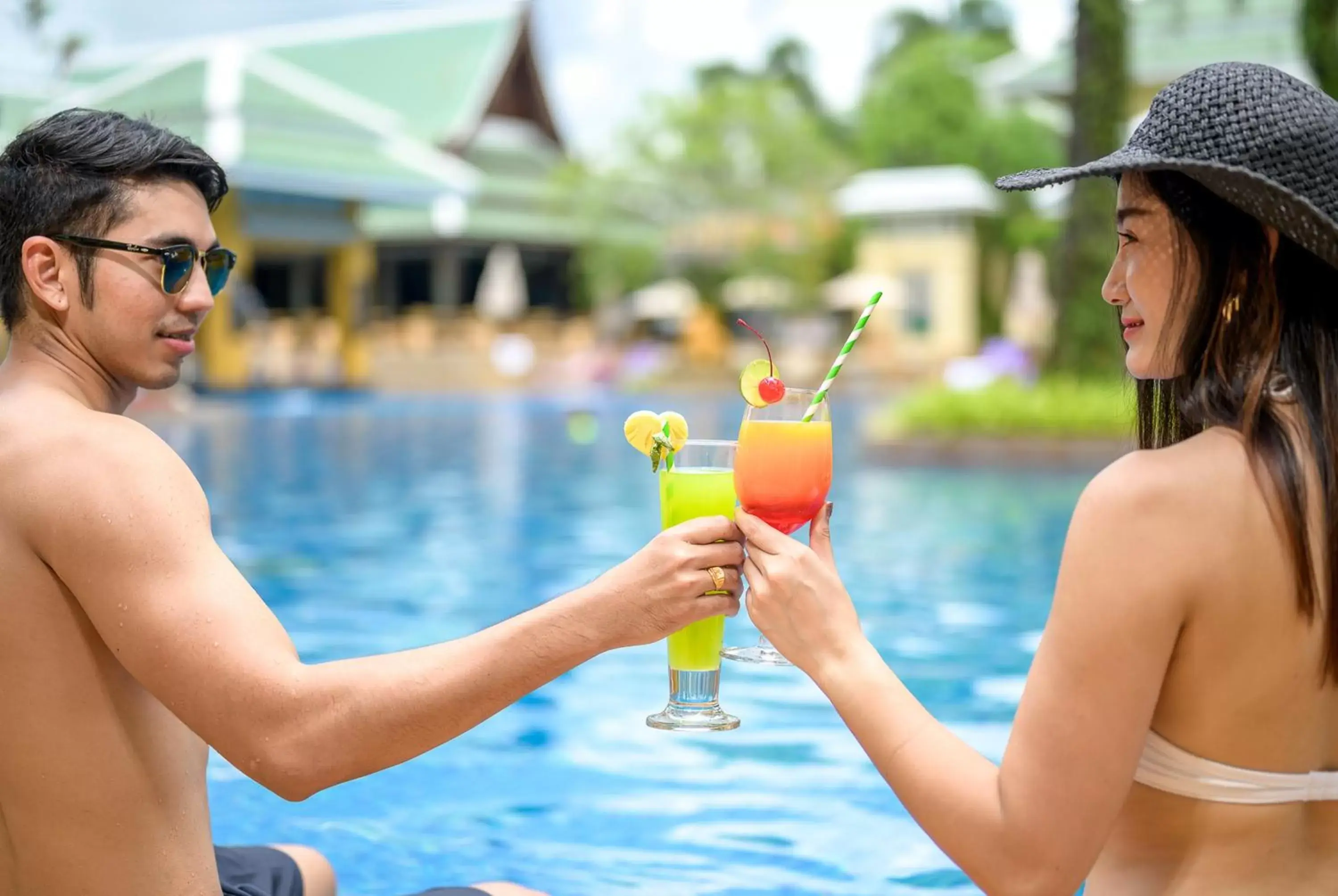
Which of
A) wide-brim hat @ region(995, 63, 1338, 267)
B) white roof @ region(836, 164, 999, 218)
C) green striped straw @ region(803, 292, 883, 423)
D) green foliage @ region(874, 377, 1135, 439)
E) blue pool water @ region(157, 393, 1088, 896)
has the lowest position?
blue pool water @ region(157, 393, 1088, 896)

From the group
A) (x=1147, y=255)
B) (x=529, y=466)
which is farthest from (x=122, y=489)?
(x=529, y=466)

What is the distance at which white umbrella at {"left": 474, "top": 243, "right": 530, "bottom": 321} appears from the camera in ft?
102

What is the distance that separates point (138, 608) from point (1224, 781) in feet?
3.84

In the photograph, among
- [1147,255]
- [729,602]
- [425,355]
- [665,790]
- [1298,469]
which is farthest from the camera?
[425,355]

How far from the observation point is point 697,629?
208 centimetres

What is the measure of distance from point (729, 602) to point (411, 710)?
45 cm

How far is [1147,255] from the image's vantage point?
5.00 ft

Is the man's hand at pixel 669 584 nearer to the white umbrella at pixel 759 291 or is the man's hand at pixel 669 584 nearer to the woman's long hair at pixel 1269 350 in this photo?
Result: the woman's long hair at pixel 1269 350

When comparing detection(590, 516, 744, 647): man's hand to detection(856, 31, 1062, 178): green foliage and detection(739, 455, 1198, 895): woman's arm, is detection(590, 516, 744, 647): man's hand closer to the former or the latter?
detection(739, 455, 1198, 895): woman's arm

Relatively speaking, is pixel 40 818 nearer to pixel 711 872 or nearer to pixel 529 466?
pixel 711 872

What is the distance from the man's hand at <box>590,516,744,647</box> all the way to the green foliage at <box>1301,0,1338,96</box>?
13.7 meters

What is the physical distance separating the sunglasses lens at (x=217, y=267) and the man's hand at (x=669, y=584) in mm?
691

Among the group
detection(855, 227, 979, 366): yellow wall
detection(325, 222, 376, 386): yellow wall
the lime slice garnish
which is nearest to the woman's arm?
the lime slice garnish

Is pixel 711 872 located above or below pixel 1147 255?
below
